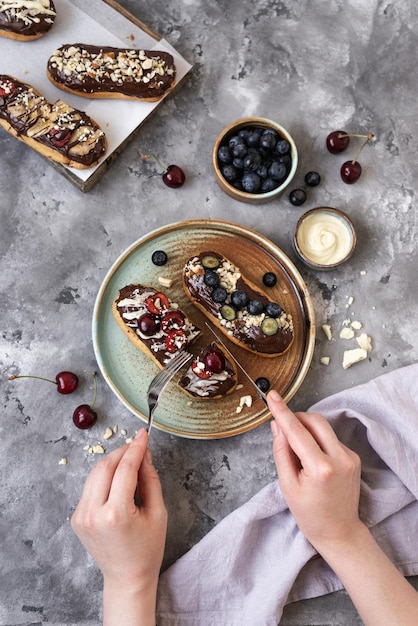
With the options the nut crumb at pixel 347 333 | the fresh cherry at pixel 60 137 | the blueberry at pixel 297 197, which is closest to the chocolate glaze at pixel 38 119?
the fresh cherry at pixel 60 137

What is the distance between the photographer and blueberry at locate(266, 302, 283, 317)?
266 centimetres

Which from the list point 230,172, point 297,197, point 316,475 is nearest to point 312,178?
point 297,197

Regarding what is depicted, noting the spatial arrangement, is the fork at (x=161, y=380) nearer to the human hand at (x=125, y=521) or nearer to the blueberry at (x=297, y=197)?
the human hand at (x=125, y=521)

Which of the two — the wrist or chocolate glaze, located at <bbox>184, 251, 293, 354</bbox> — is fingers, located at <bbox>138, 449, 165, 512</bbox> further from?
chocolate glaze, located at <bbox>184, 251, 293, 354</bbox>

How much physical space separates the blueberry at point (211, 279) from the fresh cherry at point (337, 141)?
96cm

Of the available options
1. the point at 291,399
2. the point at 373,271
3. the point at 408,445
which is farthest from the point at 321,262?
the point at 408,445

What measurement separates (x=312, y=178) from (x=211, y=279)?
80 centimetres

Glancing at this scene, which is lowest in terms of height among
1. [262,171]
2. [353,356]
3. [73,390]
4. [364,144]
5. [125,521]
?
[73,390]

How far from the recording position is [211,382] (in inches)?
103

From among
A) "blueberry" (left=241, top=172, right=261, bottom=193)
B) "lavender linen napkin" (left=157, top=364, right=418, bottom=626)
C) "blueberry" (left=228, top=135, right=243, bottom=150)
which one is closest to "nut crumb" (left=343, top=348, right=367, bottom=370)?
"lavender linen napkin" (left=157, top=364, right=418, bottom=626)

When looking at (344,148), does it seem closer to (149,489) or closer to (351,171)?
(351,171)

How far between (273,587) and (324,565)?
0.28m

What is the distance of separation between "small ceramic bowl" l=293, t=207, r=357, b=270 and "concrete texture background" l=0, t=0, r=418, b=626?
0.41ft

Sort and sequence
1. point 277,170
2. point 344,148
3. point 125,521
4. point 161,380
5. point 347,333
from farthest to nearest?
1. point 344,148
2. point 347,333
3. point 277,170
4. point 161,380
5. point 125,521
